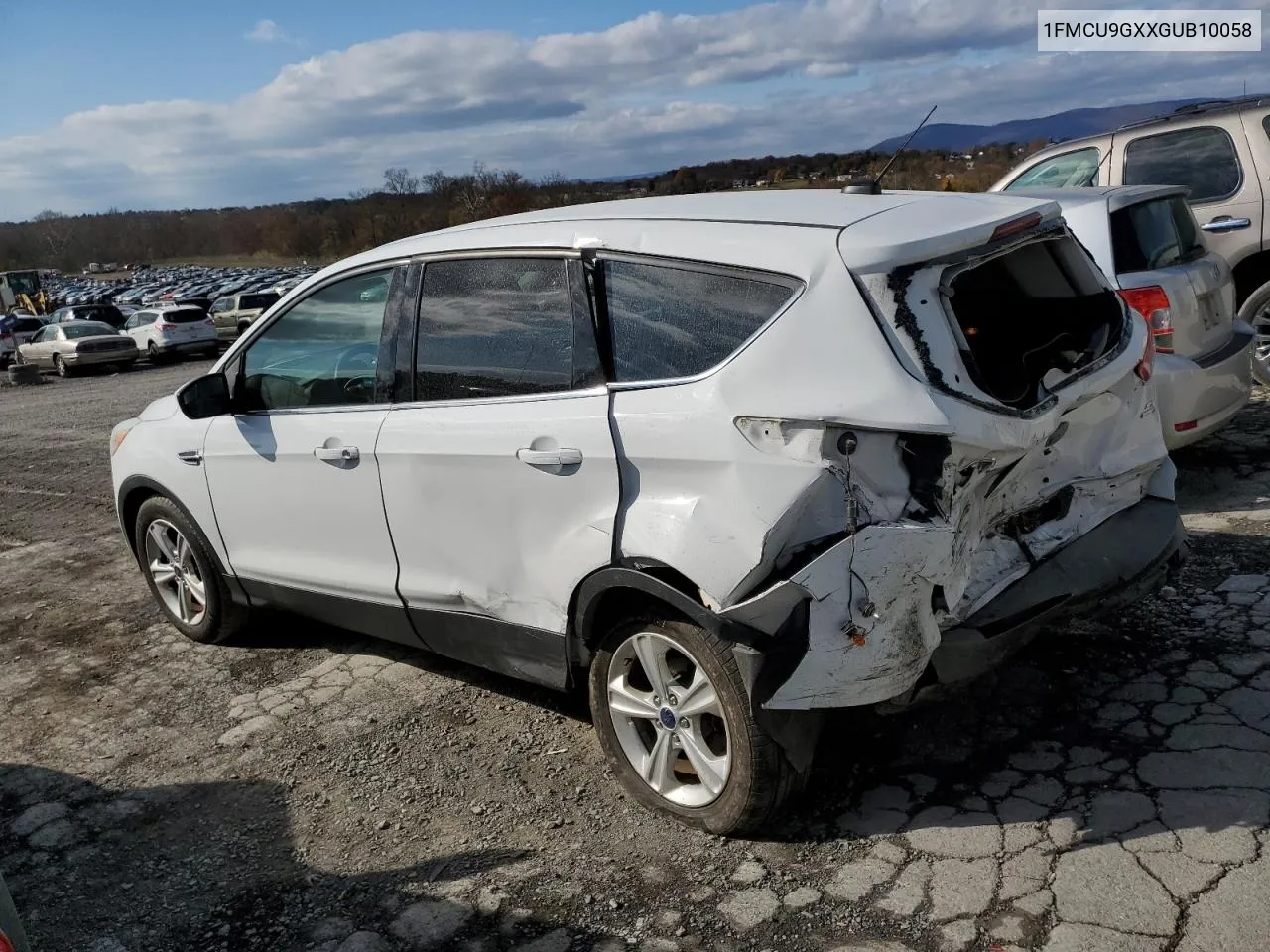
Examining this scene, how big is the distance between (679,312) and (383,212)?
80.0 m

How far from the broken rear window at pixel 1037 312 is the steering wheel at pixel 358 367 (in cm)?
205

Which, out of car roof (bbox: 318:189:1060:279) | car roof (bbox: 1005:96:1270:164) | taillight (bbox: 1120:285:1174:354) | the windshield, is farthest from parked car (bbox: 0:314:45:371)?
taillight (bbox: 1120:285:1174:354)

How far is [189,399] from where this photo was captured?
4.46 metres

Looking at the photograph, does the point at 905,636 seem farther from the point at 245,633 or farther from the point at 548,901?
the point at 245,633

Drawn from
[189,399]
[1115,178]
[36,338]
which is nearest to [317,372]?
[189,399]

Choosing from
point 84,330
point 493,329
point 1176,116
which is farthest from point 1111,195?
point 84,330

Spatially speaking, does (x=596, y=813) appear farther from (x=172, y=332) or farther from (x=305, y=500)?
(x=172, y=332)

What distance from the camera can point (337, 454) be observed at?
13.0 ft

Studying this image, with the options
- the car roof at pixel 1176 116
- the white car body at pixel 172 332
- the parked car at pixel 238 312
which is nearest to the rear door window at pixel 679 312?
the car roof at pixel 1176 116

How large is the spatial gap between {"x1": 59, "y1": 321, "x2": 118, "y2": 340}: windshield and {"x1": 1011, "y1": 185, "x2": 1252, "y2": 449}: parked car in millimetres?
27055

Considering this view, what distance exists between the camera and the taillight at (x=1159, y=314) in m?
5.39

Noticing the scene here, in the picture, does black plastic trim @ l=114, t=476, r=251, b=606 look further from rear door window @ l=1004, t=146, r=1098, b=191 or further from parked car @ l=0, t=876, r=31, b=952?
rear door window @ l=1004, t=146, r=1098, b=191

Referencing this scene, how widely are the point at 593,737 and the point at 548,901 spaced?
927mm

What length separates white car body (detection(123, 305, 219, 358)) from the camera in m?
28.4
